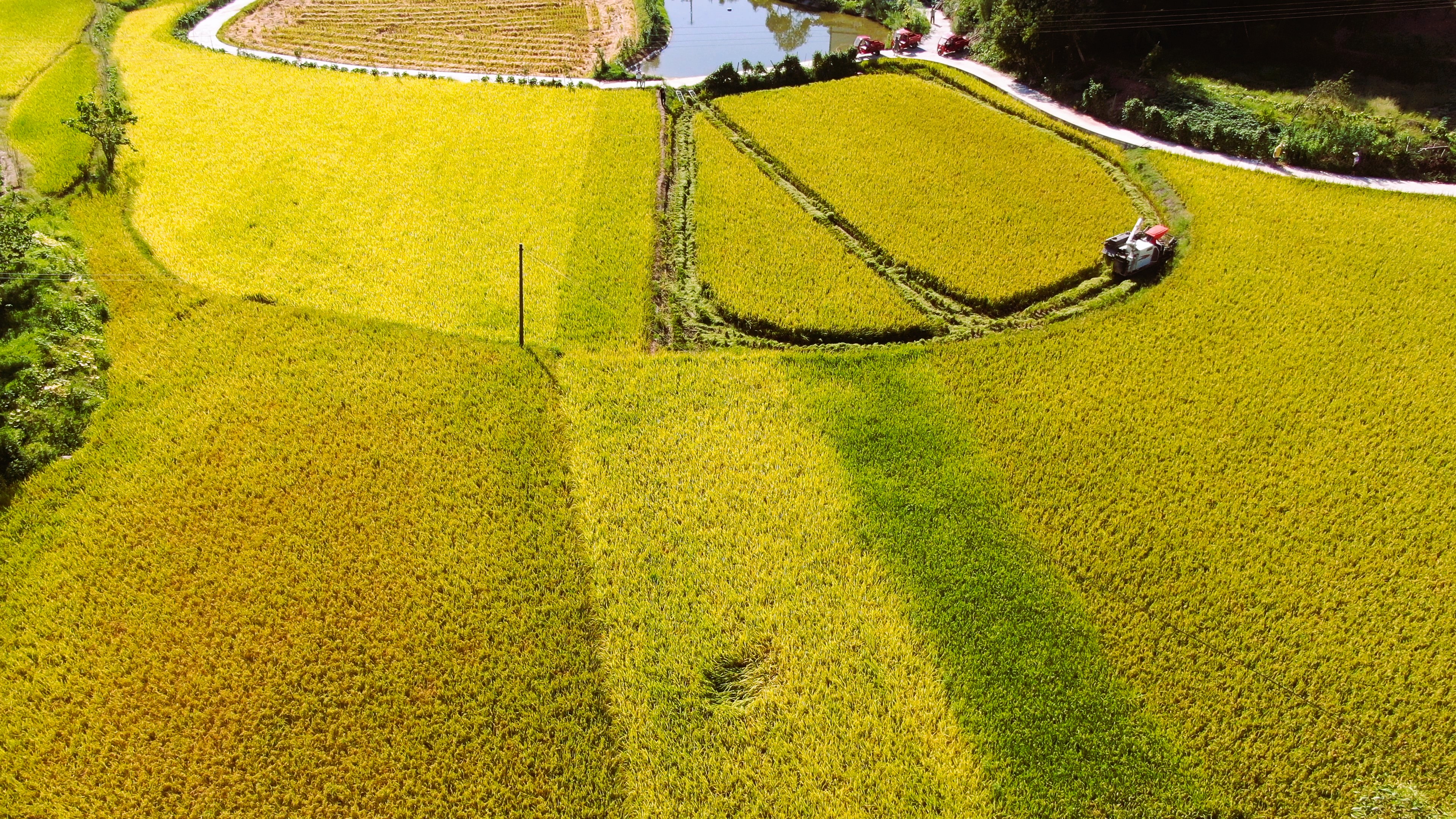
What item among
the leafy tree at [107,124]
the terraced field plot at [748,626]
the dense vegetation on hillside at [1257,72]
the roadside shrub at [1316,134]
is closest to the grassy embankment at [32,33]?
the leafy tree at [107,124]

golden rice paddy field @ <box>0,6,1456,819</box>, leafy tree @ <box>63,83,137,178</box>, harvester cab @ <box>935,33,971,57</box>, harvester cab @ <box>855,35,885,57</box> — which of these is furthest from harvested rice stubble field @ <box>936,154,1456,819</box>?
leafy tree @ <box>63,83,137,178</box>

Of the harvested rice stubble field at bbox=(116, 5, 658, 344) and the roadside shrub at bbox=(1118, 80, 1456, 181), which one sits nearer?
the harvested rice stubble field at bbox=(116, 5, 658, 344)

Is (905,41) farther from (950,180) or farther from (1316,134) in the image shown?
(1316,134)

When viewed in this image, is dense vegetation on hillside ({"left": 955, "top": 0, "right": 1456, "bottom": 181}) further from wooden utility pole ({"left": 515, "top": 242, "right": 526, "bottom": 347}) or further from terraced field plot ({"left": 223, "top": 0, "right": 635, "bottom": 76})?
Answer: wooden utility pole ({"left": 515, "top": 242, "right": 526, "bottom": 347})

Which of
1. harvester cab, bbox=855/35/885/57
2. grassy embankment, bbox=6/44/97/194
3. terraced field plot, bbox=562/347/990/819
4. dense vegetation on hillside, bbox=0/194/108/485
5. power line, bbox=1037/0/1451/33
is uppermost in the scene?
power line, bbox=1037/0/1451/33

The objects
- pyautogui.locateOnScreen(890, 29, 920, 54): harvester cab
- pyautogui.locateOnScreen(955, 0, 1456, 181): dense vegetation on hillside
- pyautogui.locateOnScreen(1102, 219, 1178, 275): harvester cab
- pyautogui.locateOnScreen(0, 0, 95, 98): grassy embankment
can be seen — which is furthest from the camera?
pyautogui.locateOnScreen(890, 29, 920, 54): harvester cab

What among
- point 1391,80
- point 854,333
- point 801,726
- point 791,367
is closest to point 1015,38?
point 1391,80

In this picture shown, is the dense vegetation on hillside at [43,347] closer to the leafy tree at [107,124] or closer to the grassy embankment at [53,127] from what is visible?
the grassy embankment at [53,127]
